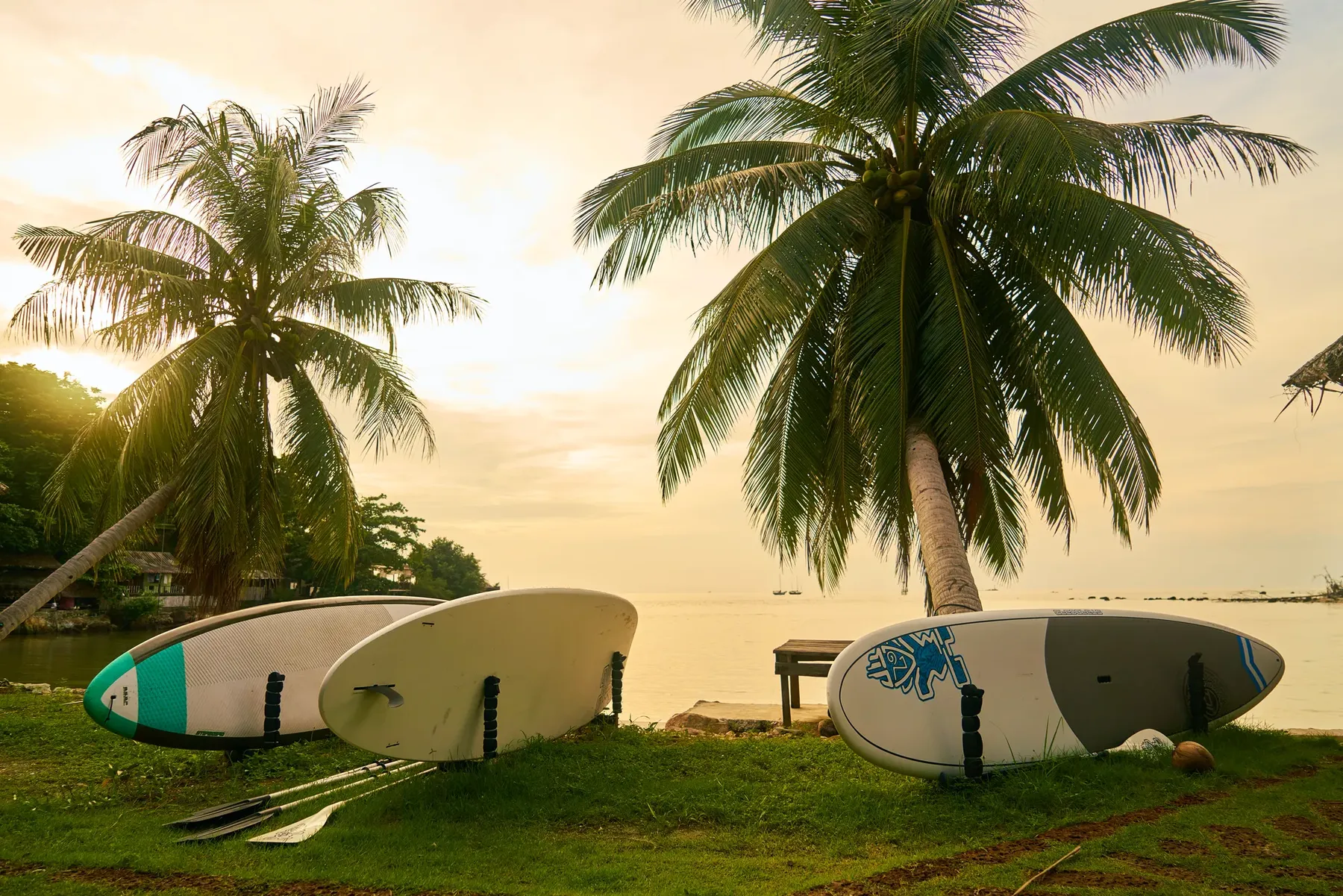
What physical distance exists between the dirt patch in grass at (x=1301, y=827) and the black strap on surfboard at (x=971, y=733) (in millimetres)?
1228

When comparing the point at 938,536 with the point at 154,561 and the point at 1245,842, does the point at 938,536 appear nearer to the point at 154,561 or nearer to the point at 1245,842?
the point at 1245,842

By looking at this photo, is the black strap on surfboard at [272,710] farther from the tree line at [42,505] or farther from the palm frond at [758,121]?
the tree line at [42,505]

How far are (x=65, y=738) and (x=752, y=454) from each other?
5.92m

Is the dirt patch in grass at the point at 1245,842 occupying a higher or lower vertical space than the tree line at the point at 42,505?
lower

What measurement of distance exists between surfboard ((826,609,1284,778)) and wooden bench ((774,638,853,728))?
2.13 meters

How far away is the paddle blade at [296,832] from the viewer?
144 inches

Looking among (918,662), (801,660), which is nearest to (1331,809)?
(918,662)

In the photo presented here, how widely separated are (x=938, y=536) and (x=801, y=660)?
185 cm

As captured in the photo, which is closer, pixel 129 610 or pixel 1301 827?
pixel 1301 827

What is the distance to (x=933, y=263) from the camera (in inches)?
257

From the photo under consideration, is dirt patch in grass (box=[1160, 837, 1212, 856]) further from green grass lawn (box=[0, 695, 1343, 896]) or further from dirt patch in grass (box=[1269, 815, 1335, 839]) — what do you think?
dirt patch in grass (box=[1269, 815, 1335, 839])

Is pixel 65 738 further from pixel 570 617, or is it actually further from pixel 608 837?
pixel 608 837

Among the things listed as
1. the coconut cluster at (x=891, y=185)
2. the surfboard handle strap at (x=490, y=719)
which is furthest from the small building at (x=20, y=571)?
the coconut cluster at (x=891, y=185)

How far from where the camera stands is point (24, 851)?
3625 mm
